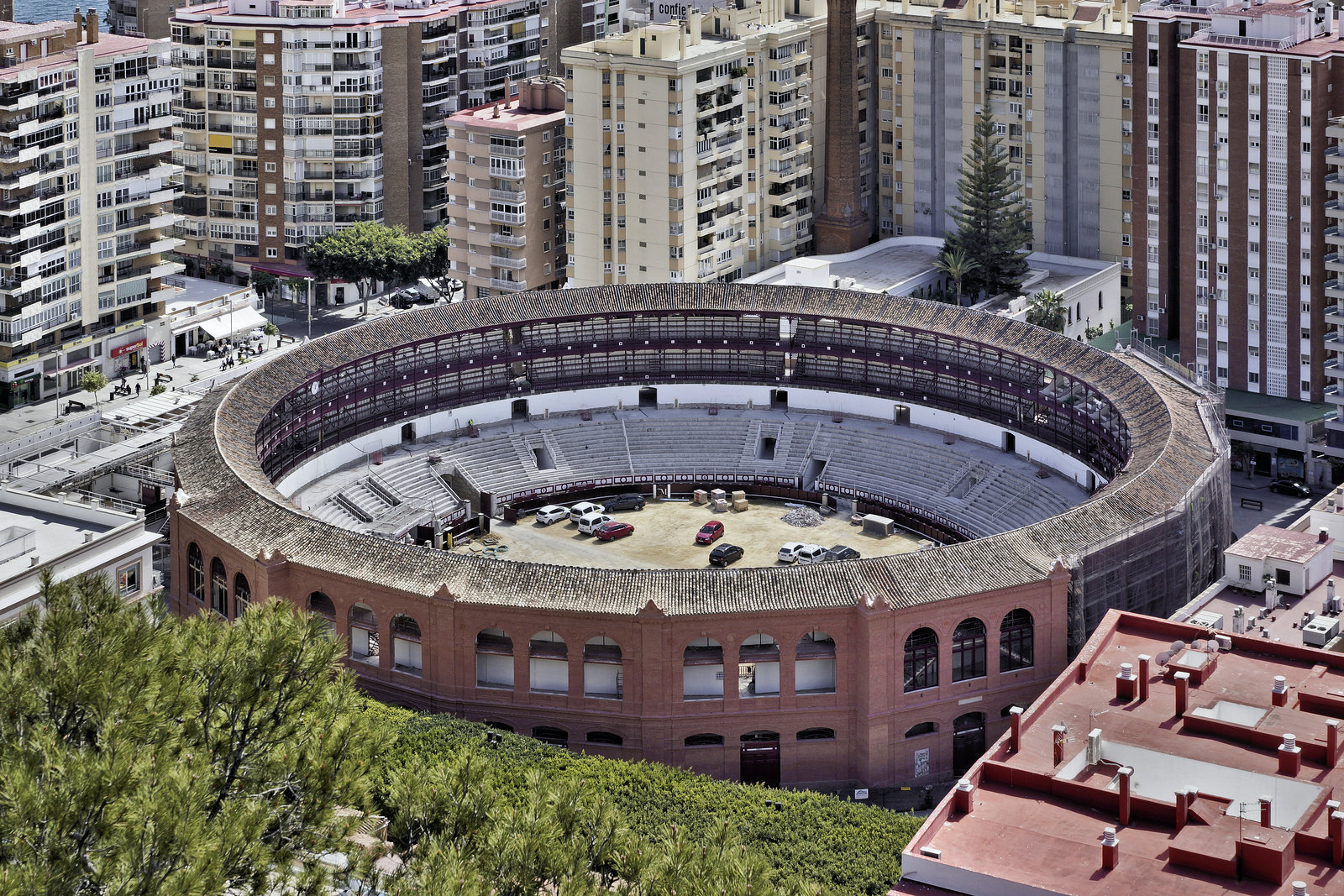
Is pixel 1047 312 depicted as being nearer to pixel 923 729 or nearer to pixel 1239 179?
pixel 1239 179

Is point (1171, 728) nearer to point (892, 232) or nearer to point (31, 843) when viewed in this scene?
point (31, 843)

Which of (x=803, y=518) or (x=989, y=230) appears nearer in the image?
(x=803, y=518)

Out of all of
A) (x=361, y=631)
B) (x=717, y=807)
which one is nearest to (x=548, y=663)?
(x=361, y=631)

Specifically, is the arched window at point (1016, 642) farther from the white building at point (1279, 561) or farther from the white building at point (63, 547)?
the white building at point (63, 547)

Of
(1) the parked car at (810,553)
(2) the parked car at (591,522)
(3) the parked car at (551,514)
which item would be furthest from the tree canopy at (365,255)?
(1) the parked car at (810,553)

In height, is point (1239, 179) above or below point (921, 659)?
above
